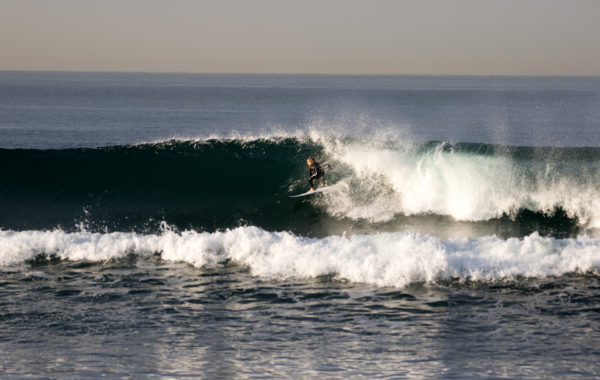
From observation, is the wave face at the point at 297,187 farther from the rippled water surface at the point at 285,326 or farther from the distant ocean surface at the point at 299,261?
the rippled water surface at the point at 285,326

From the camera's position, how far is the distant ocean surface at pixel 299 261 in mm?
8875

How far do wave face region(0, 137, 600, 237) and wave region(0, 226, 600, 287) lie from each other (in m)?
2.25

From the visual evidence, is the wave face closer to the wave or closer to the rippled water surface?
the wave

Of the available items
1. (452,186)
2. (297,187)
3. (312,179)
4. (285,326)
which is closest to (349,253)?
(285,326)

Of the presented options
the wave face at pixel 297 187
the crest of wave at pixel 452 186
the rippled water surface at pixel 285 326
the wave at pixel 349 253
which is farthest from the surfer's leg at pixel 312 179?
the rippled water surface at pixel 285 326

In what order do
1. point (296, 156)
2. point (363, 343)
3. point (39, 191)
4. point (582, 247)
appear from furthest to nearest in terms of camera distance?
point (296, 156) → point (39, 191) → point (582, 247) → point (363, 343)

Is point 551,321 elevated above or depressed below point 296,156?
below

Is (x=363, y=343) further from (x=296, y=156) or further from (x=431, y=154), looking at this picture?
(x=296, y=156)

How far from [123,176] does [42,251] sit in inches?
239

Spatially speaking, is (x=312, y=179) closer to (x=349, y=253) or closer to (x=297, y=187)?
(x=297, y=187)

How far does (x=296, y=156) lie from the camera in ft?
67.9

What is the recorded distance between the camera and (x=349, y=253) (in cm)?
1293

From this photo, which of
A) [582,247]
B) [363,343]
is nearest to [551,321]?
[363,343]

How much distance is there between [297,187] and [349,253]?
6272 mm
